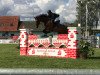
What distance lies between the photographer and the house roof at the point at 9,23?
11293 cm

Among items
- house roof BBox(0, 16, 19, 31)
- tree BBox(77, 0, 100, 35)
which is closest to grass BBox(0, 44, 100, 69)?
tree BBox(77, 0, 100, 35)

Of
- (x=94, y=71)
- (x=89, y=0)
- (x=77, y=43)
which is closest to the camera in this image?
(x=94, y=71)

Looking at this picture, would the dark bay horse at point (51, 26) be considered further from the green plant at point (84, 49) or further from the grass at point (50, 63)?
the grass at point (50, 63)

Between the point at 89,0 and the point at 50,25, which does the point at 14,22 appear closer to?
the point at 89,0

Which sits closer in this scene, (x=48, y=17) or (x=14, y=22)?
(x=48, y=17)

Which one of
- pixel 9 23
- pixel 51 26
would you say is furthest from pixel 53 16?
pixel 9 23

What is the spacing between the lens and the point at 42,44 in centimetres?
2428

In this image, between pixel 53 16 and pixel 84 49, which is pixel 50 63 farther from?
pixel 53 16

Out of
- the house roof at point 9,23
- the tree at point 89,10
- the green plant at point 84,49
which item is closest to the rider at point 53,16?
the green plant at point 84,49

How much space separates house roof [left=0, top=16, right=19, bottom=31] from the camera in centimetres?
11293

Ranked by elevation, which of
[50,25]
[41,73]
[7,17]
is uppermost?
[7,17]

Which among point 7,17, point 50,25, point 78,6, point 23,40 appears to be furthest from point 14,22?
point 23,40

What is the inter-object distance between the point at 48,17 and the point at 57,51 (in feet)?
28.7

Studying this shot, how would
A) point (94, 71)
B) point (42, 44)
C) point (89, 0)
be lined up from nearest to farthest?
point (94, 71), point (42, 44), point (89, 0)
